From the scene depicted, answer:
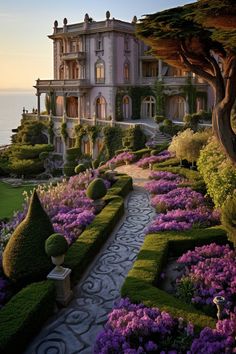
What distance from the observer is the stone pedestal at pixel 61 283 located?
10273 mm

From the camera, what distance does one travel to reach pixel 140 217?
55.4 feet

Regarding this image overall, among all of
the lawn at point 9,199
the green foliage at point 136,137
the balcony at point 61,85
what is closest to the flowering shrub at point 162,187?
the lawn at point 9,199

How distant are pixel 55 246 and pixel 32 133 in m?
38.8

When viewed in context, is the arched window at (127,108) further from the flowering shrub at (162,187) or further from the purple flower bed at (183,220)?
the purple flower bed at (183,220)

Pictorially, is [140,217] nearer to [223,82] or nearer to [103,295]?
[103,295]

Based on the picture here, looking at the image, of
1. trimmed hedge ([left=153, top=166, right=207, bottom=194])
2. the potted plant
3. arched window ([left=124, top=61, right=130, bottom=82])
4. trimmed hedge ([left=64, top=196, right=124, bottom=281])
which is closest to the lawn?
trimmed hedge ([left=64, top=196, right=124, bottom=281])

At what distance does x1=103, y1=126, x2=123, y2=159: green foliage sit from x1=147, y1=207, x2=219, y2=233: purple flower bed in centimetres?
2372

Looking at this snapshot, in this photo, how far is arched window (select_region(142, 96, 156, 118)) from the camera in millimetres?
46812

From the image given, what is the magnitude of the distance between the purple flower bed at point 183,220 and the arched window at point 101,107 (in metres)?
32.5

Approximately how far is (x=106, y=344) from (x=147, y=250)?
4486 mm

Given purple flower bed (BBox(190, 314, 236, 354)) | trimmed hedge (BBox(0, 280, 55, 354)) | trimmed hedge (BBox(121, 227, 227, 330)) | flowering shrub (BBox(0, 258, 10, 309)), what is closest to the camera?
purple flower bed (BBox(190, 314, 236, 354))

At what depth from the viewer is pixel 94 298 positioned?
1069cm

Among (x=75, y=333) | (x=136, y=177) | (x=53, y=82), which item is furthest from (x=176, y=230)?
(x=53, y=82)

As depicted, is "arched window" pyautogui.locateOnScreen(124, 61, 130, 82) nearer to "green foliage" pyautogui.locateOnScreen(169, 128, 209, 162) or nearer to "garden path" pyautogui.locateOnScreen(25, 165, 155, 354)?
"green foliage" pyautogui.locateOnScreen(169, 128, 209, 162)
